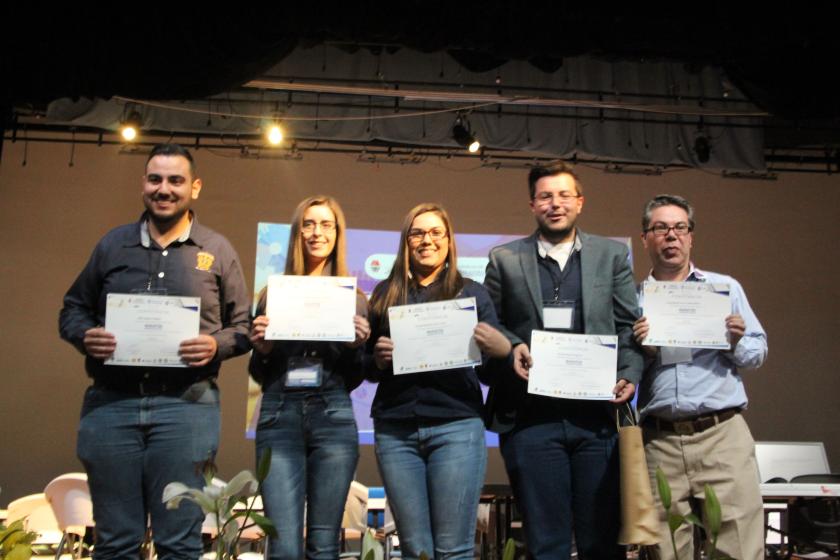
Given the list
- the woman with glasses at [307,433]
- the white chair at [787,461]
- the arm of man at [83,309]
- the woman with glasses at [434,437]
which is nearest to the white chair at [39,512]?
the arm of man at [83,309]

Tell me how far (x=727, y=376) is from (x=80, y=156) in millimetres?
7681

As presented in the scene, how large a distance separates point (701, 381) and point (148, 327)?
1977 mm

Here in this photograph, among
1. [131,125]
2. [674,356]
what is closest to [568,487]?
[674,356]

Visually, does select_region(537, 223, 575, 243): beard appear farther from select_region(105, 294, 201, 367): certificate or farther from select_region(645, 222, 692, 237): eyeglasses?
select_region(105, 294, 201, 367): certificate

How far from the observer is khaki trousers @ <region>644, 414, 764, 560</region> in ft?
8.46

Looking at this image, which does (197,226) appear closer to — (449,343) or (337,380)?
(337,380)

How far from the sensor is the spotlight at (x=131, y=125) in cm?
692

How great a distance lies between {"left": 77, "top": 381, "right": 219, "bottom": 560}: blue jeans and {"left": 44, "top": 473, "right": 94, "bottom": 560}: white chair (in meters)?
2.86

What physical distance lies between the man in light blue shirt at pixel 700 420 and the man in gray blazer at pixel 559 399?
209 mm

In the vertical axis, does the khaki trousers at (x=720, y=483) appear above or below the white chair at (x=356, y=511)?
above

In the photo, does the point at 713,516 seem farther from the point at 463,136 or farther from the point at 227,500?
the point at 463,136

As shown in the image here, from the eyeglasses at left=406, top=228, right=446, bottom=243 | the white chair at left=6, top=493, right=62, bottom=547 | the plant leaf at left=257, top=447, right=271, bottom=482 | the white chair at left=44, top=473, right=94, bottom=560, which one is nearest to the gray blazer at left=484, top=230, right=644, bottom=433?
the eyeglasses at left=406, top=228, right=446, bottom=243

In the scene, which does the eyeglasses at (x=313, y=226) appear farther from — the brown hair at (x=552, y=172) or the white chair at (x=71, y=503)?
the white chair at (x=71, y=503)

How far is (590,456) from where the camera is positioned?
241 centimetres
